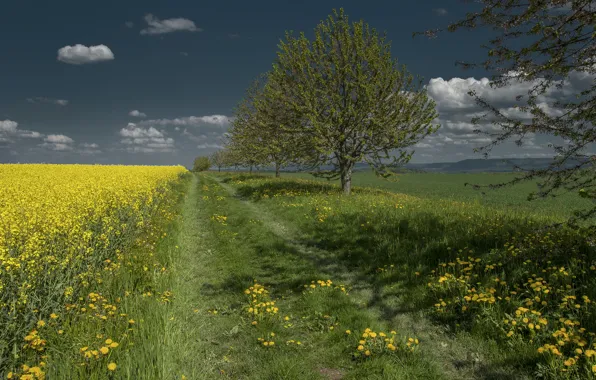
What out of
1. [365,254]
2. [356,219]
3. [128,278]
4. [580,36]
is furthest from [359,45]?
[128,278]

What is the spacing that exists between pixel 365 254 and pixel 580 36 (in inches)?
282

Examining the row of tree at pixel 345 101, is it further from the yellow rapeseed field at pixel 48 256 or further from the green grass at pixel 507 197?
the yellow rapeseed field at pixel 48 256

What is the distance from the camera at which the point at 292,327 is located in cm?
673

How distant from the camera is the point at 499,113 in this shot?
7.31 metres

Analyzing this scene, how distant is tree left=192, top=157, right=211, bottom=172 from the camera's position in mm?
125125

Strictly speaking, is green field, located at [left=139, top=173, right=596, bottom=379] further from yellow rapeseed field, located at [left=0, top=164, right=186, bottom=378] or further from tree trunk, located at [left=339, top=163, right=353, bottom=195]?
tree trunk, located at [left=339, top=163, right=353, bottom=195]

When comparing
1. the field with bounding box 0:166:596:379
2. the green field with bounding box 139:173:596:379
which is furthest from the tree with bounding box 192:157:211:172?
the green field with bounding box 139:173:596:379

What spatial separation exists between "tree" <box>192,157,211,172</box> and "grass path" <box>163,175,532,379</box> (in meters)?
118

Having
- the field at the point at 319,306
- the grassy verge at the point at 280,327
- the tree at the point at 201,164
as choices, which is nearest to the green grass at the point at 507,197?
the field at the point at 319,306

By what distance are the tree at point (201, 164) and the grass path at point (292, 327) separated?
11816 centimetres

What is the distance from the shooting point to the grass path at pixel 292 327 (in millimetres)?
5281

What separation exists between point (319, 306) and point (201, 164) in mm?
124117

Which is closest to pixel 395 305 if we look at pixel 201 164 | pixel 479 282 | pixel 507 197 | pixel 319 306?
pixel 319 306

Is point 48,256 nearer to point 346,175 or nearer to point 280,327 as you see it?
point 280,327
